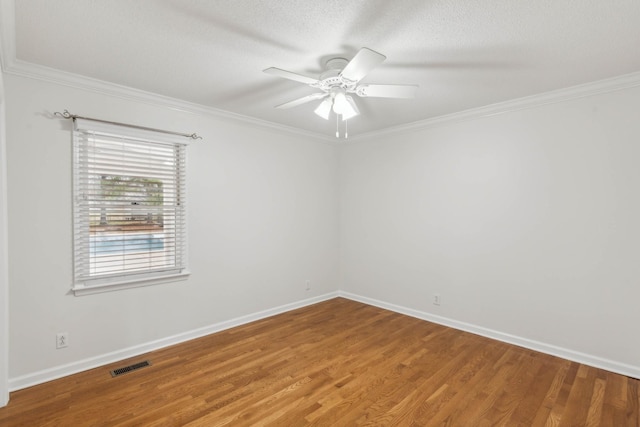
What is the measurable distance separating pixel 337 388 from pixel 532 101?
3.20 metres

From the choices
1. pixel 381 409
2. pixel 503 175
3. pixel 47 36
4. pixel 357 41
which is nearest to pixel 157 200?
pixel 47 36

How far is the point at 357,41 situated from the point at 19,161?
2.68 m

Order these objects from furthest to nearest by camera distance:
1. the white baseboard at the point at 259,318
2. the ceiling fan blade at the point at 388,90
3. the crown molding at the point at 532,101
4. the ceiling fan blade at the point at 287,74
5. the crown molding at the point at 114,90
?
the crown molding at the point at 532,101
the white baseboard at the point at 259,318
the crown molding at the point at 114,90
the ceiling fan blade at the point at 388,90
the ceiling fan blade at the point at 287,74

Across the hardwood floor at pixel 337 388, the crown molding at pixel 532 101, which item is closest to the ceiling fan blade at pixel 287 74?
the crown molding at pixel 532 101

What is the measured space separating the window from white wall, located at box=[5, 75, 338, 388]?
3.5 inches

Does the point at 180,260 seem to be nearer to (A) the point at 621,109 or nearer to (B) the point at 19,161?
(B) the point at 19,161

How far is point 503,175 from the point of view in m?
3.38

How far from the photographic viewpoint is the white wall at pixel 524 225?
276cm

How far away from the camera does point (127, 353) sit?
9.79ft

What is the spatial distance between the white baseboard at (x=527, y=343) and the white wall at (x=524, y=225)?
0.01m

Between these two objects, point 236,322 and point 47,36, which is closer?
point 47,36

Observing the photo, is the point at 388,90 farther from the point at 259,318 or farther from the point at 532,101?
the point at 259,318

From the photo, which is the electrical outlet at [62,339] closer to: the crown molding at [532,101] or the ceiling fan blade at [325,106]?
the ceiling fan blade at [325,106]

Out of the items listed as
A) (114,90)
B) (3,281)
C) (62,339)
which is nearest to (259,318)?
(62,339)
